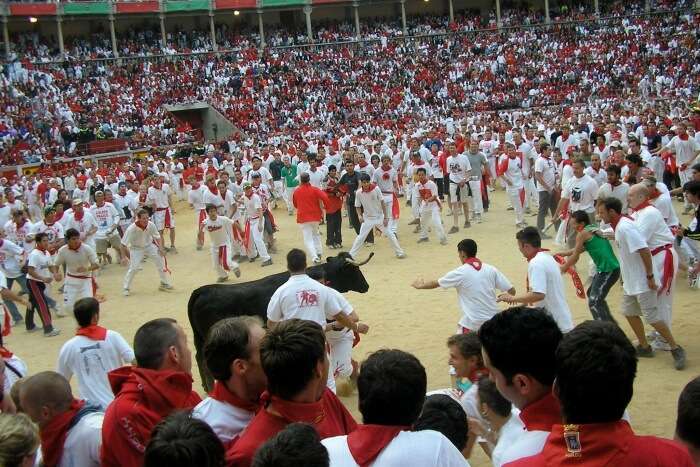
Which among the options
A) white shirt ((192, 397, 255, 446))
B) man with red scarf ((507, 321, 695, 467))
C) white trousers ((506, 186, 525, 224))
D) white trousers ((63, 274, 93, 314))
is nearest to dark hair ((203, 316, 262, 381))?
white shirt ((192, 397, 255, 446))

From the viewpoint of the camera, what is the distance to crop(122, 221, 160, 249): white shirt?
44.6 ft

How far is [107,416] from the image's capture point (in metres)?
3.56

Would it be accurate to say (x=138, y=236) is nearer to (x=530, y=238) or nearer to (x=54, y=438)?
(x=530, y=238)

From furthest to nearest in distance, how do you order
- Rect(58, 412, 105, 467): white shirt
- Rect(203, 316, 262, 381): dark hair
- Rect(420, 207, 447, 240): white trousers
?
Rect(420, 207, 447, 240): white trousers < Rect(58, 412, 105, 467): white shirt < Rect(203, 316, 262, 381): dark hair

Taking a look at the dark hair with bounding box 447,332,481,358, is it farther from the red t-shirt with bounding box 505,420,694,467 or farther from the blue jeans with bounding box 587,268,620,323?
the blue jeans with bounding box 587,268,620,323

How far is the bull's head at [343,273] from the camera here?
8.97m

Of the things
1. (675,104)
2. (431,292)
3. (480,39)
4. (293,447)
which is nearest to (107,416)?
(293,447)

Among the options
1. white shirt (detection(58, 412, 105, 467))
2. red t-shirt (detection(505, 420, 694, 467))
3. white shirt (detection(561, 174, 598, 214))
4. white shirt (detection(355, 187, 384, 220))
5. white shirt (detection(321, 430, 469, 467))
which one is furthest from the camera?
white shirt (detection(355, 187, 384, 220))

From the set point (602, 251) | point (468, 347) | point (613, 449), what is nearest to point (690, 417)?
point (613, 449)

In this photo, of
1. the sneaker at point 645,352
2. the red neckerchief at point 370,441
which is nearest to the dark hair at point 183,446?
the red neckerchief at point 370,441

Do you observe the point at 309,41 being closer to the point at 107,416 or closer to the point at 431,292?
the point at 431,292

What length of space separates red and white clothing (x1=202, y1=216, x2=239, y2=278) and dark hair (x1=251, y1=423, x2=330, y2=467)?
37.9 ft

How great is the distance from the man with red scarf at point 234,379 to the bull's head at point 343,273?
5403mm

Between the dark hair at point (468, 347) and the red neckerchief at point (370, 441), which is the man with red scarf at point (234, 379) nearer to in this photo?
the red neckerchief at point (370, 441)
